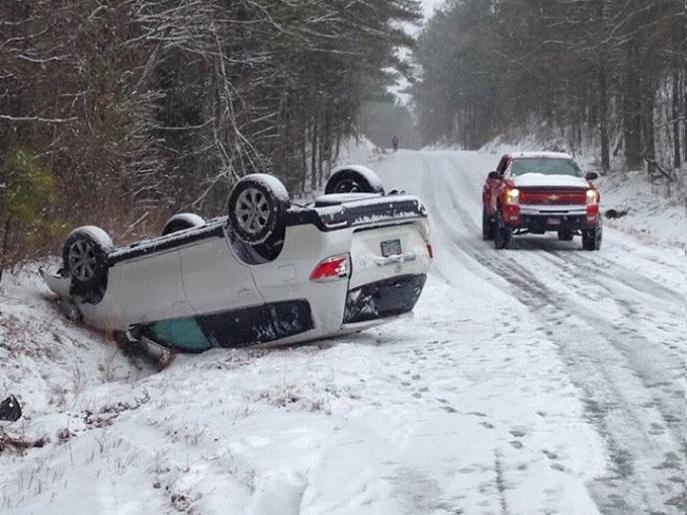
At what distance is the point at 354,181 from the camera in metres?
8.85

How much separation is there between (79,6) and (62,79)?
1.00m

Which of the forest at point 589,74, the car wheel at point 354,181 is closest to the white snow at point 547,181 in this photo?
the car wheel at point 354,181

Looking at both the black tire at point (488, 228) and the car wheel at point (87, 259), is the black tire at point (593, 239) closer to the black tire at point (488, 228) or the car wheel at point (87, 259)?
the black tire at point (488, 228)

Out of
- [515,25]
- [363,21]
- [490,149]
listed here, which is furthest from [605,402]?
[490,149]

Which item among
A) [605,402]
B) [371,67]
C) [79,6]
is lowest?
[605,402]

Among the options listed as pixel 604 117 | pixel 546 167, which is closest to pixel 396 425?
pixel 546 167

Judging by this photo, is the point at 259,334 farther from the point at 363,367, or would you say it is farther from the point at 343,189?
the point at 343,189

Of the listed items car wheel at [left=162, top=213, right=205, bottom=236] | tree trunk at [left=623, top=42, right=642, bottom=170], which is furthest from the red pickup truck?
tree trunk at [left=623, top=42, right=642, bottom=170]

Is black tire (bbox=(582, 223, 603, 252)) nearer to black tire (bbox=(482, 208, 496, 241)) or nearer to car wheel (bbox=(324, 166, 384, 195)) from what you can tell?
black tire (bbox=(482, 208, 496, 241))

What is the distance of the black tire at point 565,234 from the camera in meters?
15.1

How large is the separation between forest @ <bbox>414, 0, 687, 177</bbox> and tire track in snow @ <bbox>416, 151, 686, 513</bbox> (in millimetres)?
16265

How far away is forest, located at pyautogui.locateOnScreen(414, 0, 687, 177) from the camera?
2531cm

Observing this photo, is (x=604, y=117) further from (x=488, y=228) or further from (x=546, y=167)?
(x=546, y=167)

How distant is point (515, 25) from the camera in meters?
44.8
